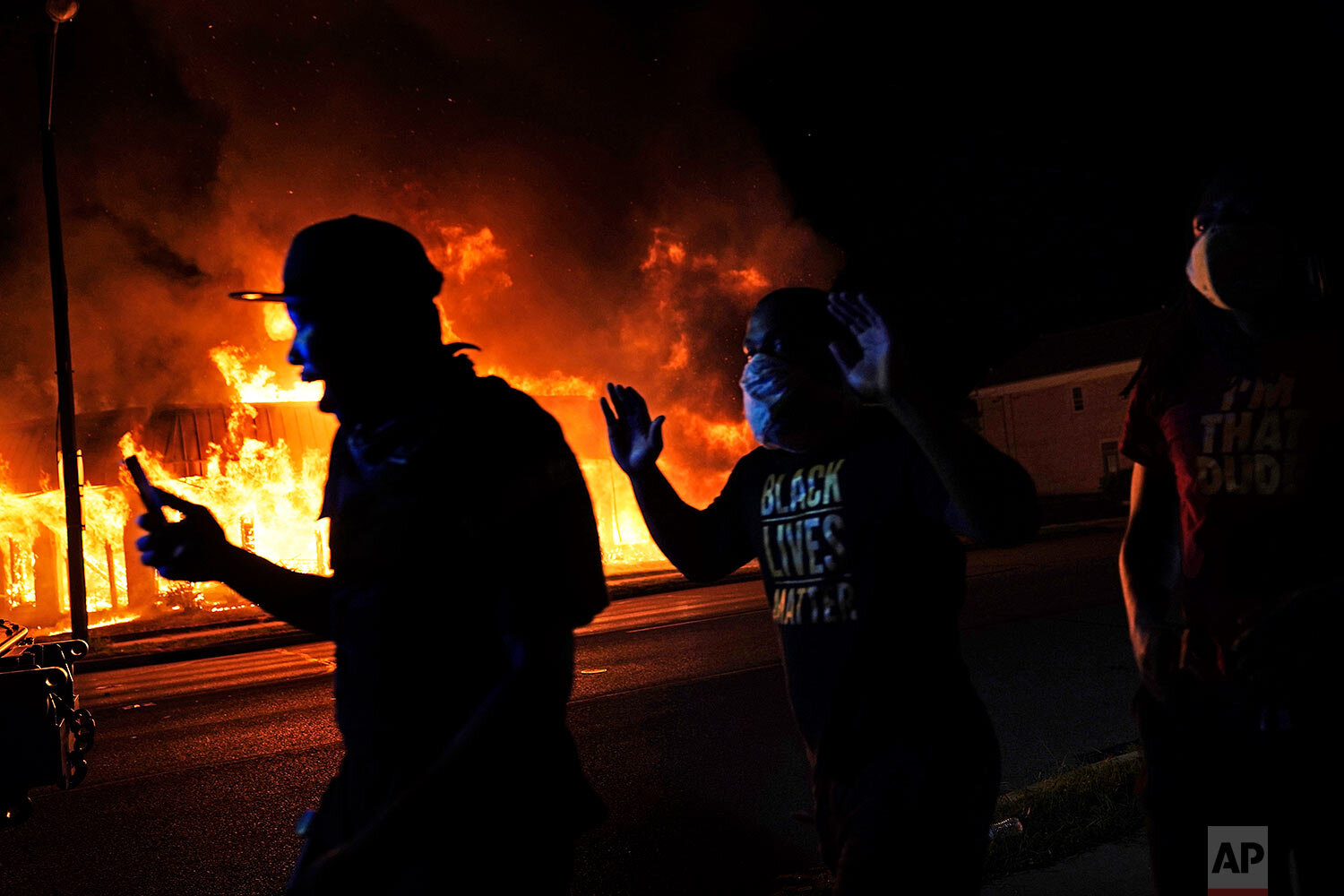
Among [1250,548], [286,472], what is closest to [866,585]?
[1250,548]

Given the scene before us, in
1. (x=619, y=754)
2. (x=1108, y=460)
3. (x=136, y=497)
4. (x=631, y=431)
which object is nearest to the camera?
(x=631, y=431)

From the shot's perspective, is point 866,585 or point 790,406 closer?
point 866,585

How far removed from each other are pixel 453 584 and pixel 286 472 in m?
21.3

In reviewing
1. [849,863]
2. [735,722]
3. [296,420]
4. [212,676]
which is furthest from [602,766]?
[296,420]

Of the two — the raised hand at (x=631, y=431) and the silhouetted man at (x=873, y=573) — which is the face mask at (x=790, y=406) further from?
the raised hand at (x=631, y=431)

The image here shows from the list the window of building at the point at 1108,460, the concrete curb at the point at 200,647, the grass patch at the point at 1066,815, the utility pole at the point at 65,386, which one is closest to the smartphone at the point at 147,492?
the grass patch at the point at 1066,815

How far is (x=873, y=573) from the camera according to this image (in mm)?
2129

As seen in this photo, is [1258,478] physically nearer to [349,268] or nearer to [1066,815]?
[349,268]

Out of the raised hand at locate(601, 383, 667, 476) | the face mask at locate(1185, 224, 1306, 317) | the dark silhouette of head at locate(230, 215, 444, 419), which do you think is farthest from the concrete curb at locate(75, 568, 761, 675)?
the dark silhouette of head at locate(230, 215, 444, 419)

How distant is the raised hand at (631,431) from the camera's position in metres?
2.65

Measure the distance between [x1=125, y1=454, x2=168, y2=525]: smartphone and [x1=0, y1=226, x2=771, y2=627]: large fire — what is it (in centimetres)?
1574

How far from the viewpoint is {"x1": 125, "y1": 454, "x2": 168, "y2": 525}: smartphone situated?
77.7 inches

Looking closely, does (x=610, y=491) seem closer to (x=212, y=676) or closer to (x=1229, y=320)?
(x=212, y=676)

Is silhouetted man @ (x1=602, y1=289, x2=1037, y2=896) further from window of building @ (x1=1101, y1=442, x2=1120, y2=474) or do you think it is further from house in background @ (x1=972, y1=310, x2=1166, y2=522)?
window of building @ (x1=1101, y1=442, x2=1120, y2=474)
